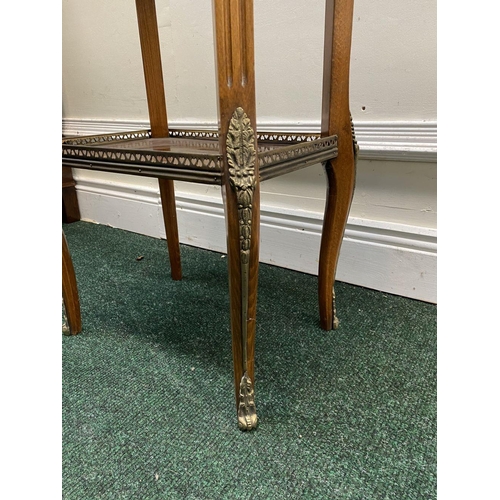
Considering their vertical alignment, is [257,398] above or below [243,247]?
below

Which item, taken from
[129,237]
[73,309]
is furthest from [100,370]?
[129,237]

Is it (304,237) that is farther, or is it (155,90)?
(304,237)

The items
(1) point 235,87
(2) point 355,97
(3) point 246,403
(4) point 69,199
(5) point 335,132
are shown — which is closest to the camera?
(1) point 235,87

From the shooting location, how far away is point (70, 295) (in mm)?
853

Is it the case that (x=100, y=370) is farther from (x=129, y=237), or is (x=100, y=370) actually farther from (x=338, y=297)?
(x=129, y=237)

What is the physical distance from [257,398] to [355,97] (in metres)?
0.66

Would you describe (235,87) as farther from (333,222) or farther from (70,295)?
(70,295)

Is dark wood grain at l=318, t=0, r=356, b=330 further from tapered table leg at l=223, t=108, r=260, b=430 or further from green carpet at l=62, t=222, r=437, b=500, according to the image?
tapered table leg at l=223, t=108, r=260, b=430

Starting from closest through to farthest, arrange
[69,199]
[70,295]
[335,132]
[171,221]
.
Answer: [335,132], [70,295], [171,221], [69,199]

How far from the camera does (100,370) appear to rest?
77 centimetres

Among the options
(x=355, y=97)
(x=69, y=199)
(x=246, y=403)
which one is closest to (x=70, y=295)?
(x=246, y=403)

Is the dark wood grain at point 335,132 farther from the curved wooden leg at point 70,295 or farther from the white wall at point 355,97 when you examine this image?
the curved wooden leg at point 70,295

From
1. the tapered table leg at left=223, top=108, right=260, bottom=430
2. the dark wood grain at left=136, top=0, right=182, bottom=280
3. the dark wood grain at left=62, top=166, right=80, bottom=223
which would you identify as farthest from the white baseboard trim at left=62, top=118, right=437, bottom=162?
the dark wood grain at left=62, top=166, right=80, bottom=223

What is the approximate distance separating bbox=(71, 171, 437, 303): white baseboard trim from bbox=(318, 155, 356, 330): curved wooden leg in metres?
0.23
